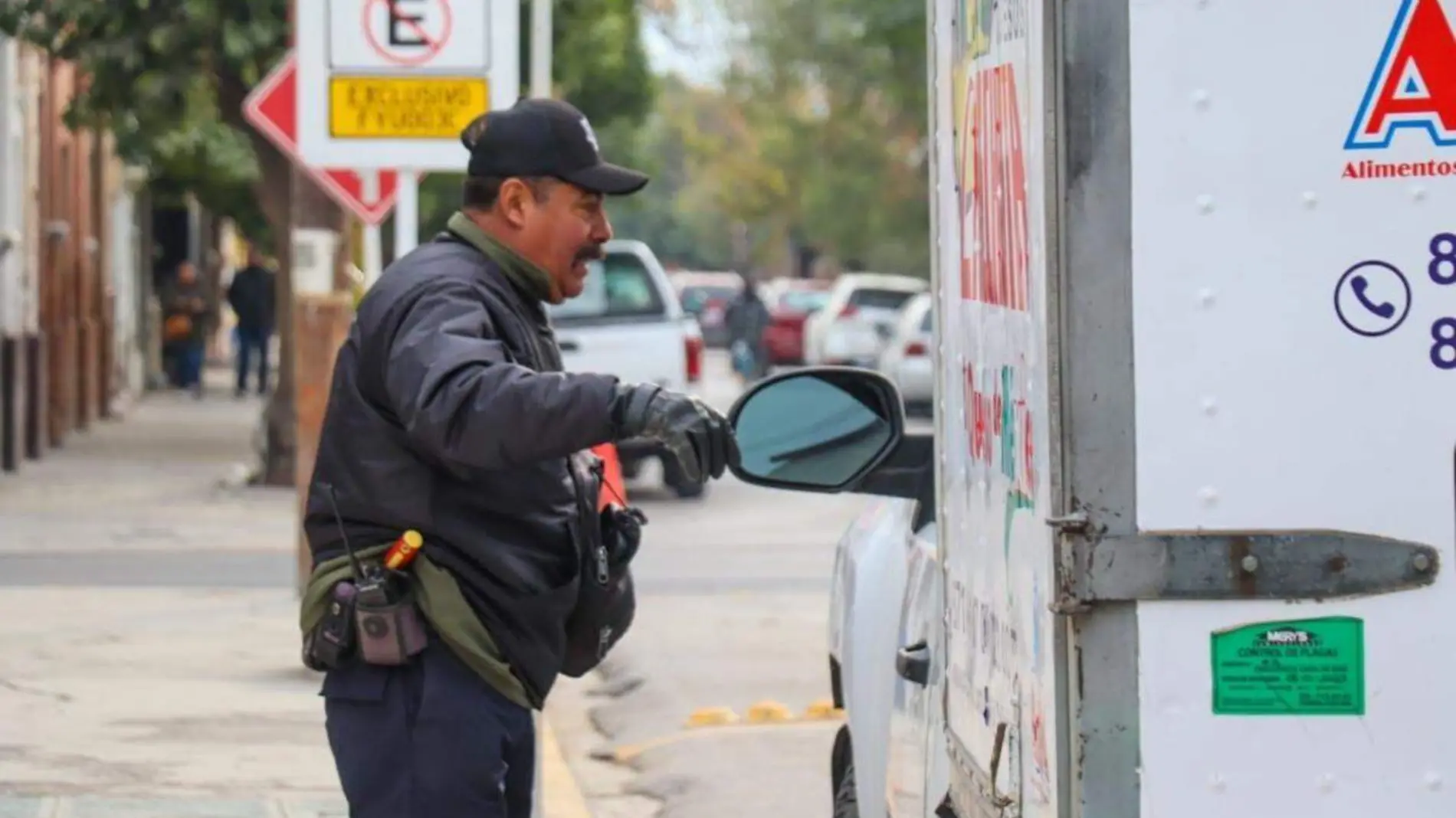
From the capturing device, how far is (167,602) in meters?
14.1

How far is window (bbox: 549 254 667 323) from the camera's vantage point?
21.2 metres

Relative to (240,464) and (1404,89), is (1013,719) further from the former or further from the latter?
(240,464)

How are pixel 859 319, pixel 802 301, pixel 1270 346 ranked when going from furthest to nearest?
pixel 802 301
pixel 859 319
pixel 1270 346

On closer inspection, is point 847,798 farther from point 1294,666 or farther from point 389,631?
point 1294,666

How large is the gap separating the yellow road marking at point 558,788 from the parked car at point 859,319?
27.3 meters

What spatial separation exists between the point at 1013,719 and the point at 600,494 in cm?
127

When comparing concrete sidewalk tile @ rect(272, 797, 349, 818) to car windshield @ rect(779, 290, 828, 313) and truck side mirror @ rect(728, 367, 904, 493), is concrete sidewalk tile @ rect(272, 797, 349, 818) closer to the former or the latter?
Result: truck side mirror @ rect(728, 367, 904, 493)

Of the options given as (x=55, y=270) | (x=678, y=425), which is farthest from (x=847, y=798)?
(x=55, y=270)

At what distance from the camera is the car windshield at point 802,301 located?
1889 inches

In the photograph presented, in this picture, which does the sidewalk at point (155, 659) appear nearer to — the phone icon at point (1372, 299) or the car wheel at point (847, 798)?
the car wheel at point (847, 798)

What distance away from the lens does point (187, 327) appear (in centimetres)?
3662

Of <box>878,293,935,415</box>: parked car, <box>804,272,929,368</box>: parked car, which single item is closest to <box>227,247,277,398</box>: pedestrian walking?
<box>804,272,929,368</box>: parked car

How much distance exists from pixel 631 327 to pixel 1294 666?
59.5 ft

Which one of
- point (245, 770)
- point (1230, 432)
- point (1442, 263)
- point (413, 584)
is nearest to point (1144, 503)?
point (1230, 432)
